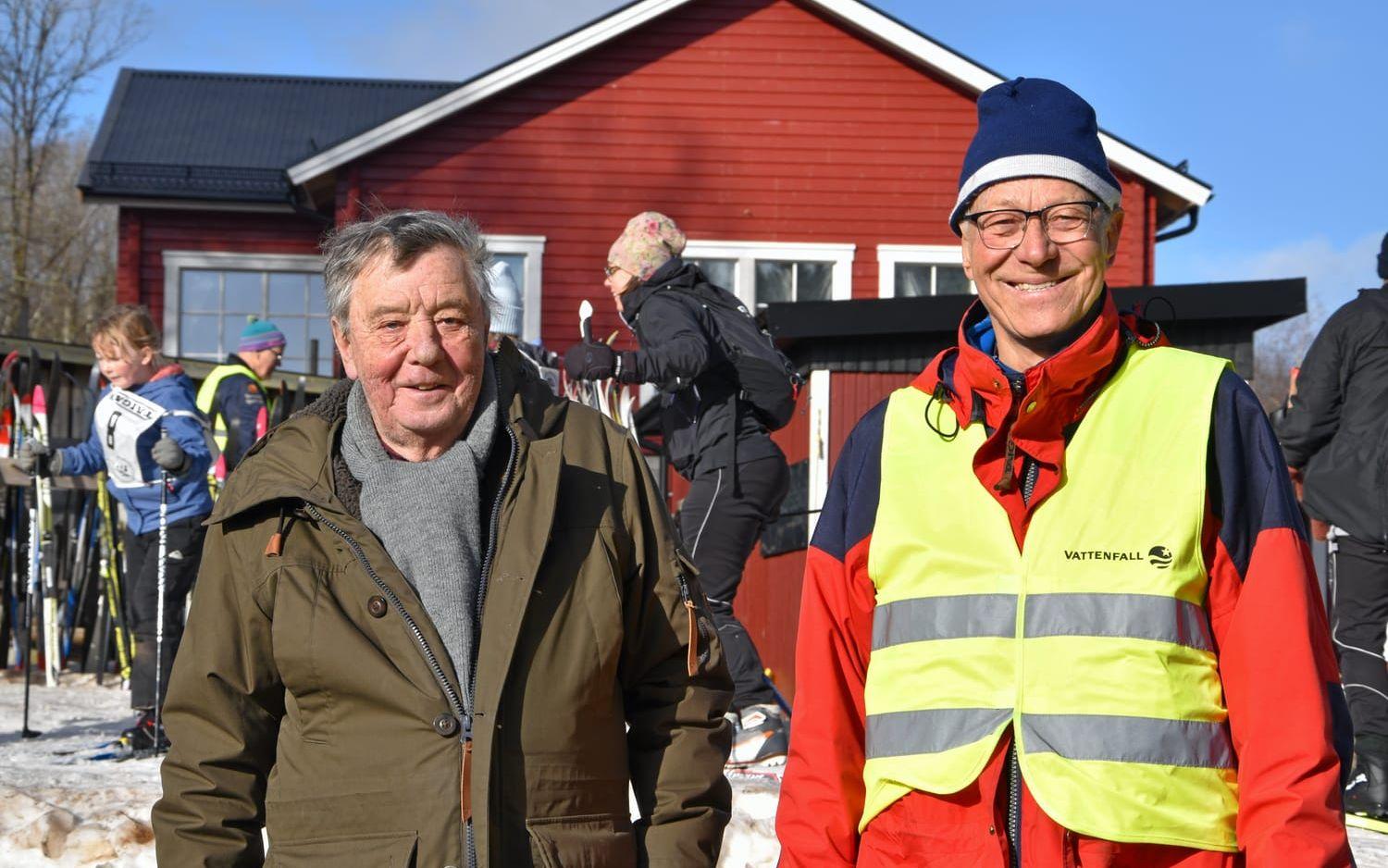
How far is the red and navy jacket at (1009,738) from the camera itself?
2.27 metres

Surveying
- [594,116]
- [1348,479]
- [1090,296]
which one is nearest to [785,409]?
[1348,479]

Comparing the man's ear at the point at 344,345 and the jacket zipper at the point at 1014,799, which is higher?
the man's ear at the point at 344,345

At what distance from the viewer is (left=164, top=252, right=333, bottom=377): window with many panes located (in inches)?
773

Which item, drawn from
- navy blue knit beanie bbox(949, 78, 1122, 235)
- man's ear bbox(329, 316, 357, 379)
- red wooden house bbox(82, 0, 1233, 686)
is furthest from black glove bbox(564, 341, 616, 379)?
red wooden house bbox(82, 0, 1233, 686)

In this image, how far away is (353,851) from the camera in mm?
2650

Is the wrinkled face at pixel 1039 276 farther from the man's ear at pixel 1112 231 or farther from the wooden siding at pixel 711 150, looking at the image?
the wooden siding at pixel 711 150

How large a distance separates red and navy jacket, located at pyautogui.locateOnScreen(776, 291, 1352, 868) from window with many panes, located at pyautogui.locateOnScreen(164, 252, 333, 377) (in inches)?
685

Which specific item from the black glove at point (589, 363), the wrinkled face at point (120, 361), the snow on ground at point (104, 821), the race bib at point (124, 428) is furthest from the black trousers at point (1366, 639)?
the wrinkled face at point (120, 361)

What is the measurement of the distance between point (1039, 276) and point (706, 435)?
12.6 ft

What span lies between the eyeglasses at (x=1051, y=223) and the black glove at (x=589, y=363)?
367 cm

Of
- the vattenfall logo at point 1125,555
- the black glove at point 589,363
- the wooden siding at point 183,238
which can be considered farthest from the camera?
the wooden siding at point 183,238

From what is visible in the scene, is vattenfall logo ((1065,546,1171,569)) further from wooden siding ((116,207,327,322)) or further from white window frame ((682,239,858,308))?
wooden siding ((116,207,327,322))

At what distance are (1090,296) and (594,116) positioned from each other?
634 inches

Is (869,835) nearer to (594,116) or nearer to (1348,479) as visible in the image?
(1348,479)
